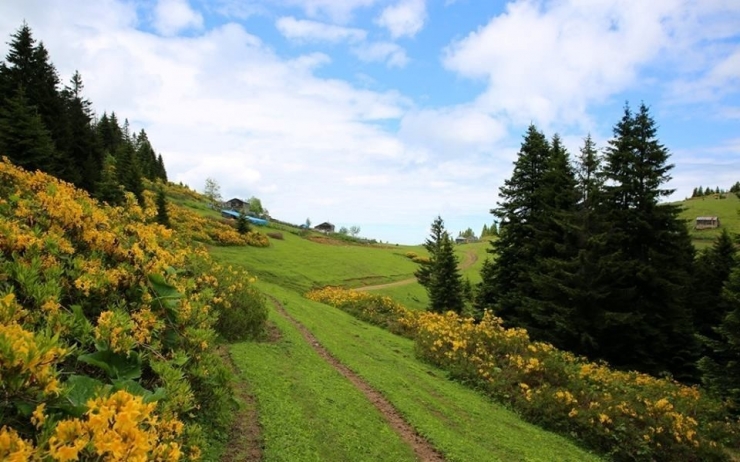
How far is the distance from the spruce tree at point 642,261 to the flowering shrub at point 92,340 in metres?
19.4

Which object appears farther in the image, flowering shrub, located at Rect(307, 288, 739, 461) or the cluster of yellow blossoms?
flowering shrub, located at Rect(307, 288, 739, 461)

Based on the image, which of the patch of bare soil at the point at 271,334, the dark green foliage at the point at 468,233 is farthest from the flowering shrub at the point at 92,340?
the dark green foliage at the point at 468,233

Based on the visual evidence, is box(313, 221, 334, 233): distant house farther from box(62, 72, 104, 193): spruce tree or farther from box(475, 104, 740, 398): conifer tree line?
box(475, 104, 740, 398): conifer tree line

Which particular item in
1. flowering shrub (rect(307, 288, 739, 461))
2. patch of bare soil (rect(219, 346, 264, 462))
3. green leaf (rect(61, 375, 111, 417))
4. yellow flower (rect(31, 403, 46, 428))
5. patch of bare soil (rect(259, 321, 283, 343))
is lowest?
flowering shrub (rect(307, 288, 739, 461))

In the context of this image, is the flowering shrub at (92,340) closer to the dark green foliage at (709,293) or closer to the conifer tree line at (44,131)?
the conifer tree line at (44,131)

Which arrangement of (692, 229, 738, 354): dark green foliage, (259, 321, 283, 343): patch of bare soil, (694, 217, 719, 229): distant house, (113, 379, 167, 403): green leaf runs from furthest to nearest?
1. (694, 217, 719, 229): distant house
2. (692, 229, 738, 354): dark green foliage
3. (259, 321, 283, 343): patch of bare soil
4. (113, 379, 167, 403): green leaf

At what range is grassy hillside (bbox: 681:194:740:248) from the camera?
73.5 meters

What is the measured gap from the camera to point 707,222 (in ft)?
265

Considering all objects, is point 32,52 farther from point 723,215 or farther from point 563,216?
point 723,215

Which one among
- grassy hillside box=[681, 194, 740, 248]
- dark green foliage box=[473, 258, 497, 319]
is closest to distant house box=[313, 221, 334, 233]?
grassy hillside box=[681, 194, 740, 248]

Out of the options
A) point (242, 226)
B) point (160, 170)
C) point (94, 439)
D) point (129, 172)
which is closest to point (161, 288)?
point (94, 439)

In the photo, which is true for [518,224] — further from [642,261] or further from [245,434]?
[245,434]

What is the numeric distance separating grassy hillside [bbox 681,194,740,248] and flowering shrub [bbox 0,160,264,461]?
279 ft

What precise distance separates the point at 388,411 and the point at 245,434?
3899 millimetres
